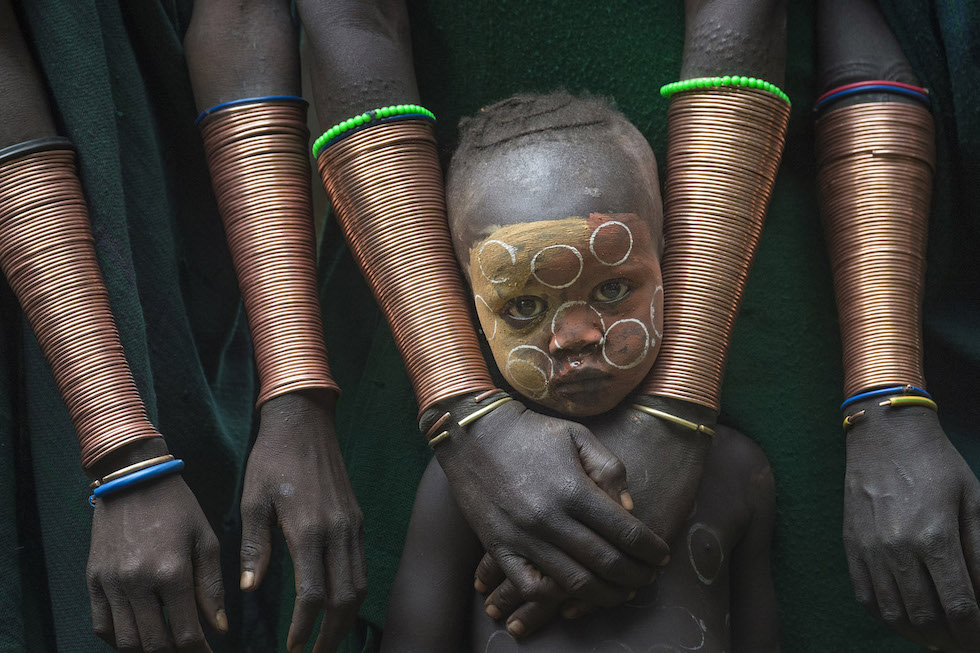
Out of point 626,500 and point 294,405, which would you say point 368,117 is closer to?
point 294,405

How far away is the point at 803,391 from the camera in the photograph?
1.50 metres

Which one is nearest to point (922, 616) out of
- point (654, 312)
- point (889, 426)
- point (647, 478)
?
point (889, 426)

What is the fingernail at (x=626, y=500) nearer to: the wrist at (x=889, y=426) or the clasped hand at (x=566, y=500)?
the clasped hand at (x=566, y=500)

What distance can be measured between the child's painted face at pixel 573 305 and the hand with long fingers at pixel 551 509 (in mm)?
52

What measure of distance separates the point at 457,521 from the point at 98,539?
0.41 metres

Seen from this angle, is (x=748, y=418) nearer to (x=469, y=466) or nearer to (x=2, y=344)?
(x=469, y=466)

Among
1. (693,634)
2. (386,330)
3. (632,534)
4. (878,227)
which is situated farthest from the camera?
(386,330)

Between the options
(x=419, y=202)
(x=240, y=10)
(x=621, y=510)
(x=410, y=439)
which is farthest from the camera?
(x=410, y=439)

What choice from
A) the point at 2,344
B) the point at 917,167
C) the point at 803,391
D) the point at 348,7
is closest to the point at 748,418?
the point at 803,391

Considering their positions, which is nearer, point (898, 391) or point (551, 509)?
point (551, 509)

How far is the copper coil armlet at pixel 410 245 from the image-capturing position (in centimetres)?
126

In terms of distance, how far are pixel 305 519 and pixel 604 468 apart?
0.33m

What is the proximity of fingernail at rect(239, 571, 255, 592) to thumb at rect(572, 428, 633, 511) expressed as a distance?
1.25 ft

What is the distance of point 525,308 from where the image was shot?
47.7 inches
